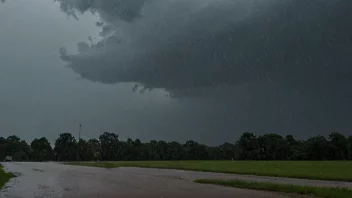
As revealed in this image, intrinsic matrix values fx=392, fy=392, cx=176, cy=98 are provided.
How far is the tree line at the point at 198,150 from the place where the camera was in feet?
492

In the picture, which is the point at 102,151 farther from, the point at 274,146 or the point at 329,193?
the point at 329,193

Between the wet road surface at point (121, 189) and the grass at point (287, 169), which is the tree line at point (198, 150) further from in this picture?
the wet road surface at point (121, 189)

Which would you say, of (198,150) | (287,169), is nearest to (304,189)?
(287,169)

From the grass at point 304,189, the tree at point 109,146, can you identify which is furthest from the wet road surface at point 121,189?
the tree at point 109,146

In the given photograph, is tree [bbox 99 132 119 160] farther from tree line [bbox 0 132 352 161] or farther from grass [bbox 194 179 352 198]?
grass [bbox 194 179 352 198]

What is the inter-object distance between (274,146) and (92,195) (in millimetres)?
147306

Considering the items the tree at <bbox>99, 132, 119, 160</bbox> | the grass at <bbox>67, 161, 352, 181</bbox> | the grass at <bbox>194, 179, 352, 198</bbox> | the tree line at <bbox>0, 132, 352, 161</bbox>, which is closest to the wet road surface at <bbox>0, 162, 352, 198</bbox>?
the grass at <bbox>194, 179, 352, 198</bbox>

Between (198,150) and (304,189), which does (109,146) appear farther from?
(304,189)

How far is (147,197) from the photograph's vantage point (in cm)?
2111

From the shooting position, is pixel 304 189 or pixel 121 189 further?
pixel 121 189

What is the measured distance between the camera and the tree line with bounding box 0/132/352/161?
150 meters

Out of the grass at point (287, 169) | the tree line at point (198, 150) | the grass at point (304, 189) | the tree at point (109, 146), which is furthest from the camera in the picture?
the tree at point (109, 146)

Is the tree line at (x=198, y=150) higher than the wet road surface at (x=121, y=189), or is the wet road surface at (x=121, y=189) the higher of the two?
the tree line at (x=198, y=150)

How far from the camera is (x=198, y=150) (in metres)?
186
